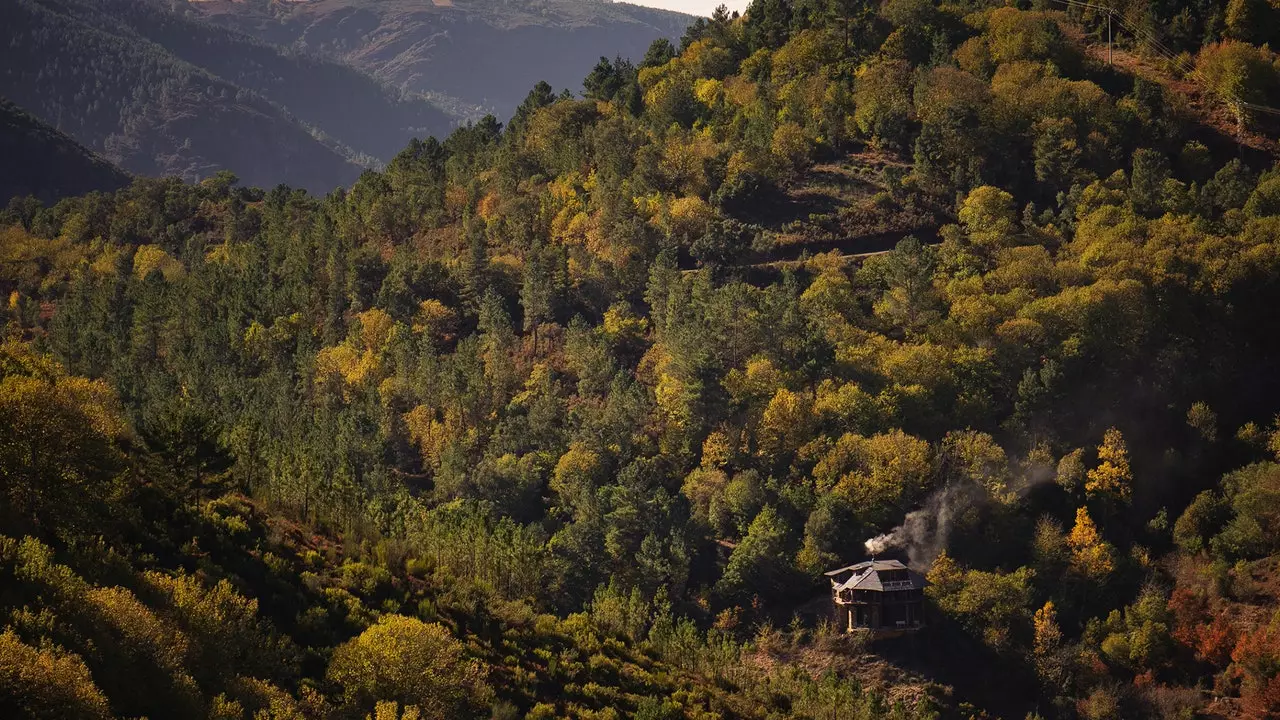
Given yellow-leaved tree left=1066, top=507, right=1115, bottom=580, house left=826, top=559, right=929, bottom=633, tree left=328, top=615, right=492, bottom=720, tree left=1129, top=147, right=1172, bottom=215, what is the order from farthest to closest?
tree left=1129, top=147, right=1172, bottom=215, yellow-leaved tree left=1066, top=507, right=1115, bottom=580, house left=826, top=559, right=929, bottom=633, tree left=328, top=615, right=492, bottom=720

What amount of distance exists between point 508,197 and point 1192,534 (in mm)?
71804

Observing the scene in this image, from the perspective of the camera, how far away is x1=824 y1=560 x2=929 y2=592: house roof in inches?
3359

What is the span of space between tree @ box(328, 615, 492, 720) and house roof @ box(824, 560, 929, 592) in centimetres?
3114

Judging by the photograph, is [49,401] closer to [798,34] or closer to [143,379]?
[143,379]

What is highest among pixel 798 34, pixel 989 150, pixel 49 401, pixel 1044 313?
pixel 798 34

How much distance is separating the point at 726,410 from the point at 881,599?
20928 mm

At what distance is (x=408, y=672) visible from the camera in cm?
5884

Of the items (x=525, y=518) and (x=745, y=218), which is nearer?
(x=525, y=518)

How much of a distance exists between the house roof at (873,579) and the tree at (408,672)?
31.1 metres

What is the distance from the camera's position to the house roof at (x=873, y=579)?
280 ft

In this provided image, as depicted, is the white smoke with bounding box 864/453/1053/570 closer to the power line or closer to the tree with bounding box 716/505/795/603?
the tree with bounding box 716/505/795/603

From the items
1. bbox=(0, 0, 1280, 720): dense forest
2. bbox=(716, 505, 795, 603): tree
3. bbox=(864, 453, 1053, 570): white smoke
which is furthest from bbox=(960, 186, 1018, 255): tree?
bbox=(716, 505, 795, 603): tree

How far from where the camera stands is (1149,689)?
81562 mm

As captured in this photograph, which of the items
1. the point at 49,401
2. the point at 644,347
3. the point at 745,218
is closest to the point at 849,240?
the point at 745,218
